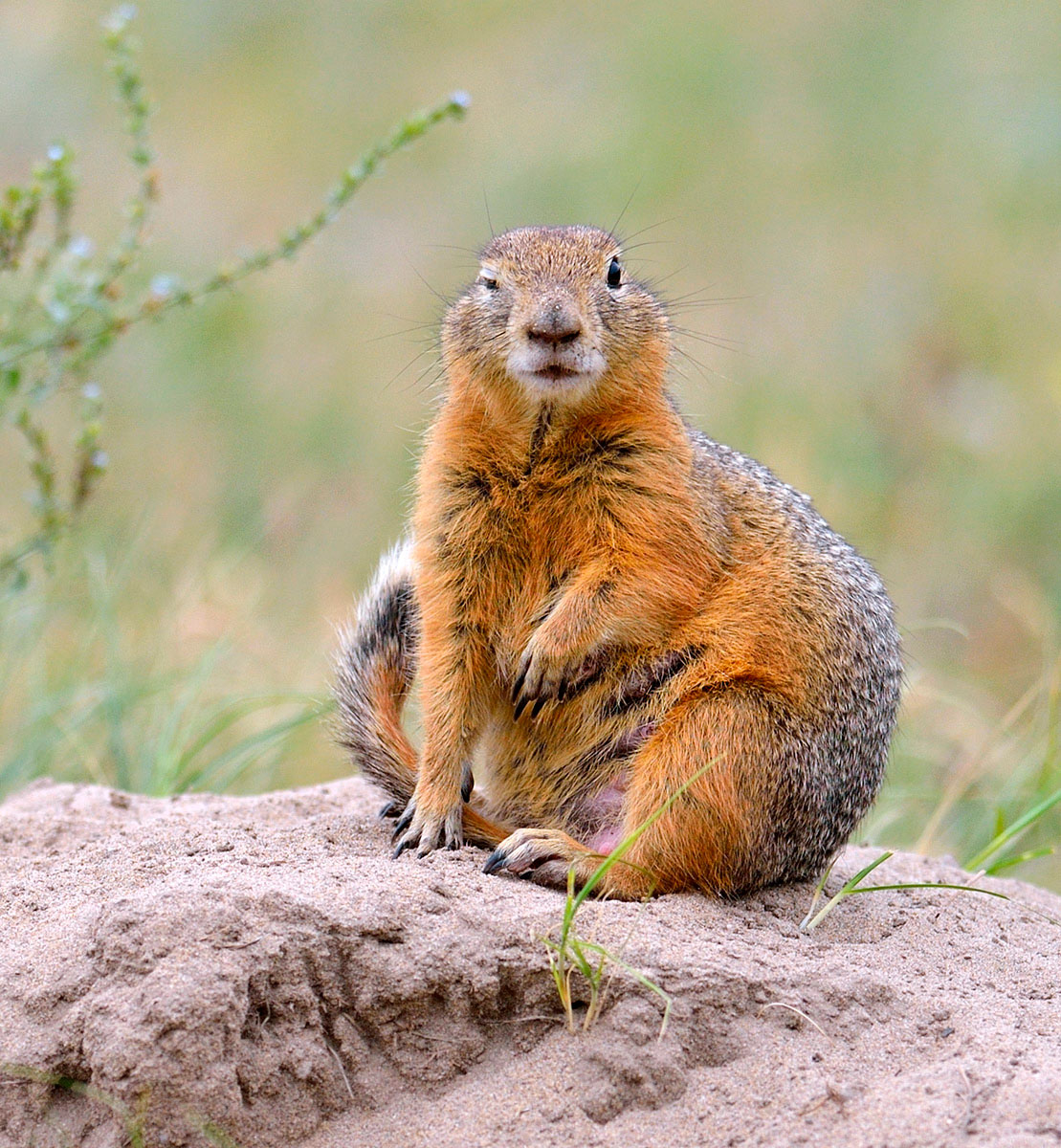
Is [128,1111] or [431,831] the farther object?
[431,831]

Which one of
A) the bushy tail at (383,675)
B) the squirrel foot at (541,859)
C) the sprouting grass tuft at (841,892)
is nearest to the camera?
the sprouting grass tuft at (841,892)

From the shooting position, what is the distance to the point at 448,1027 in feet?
11.8

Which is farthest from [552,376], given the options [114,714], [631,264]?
[631,264]

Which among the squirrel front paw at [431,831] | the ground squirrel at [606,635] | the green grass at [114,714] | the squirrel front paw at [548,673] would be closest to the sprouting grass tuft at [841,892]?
the ground squirrel at [606,635]

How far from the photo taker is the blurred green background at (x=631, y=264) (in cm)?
788

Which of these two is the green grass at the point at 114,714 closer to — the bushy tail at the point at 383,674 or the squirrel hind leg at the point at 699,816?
the bushy tail at the point at 383,674

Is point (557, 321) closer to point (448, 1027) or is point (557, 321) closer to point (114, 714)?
point (448, 1027)

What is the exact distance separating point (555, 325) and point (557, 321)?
0.01 metres

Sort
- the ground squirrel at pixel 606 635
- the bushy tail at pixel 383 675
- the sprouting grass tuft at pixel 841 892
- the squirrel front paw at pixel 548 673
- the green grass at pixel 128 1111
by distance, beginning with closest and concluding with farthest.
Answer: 1. the green grass at pixel 128 1111
2. the sprouting grass tuft at pixel 841 892
3. the ground squirrel at pixel 606 635
4. the squirrel front paw at pixel 548 673
5. the bushy tail at pixel 383 675

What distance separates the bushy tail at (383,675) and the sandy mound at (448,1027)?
3.25ft

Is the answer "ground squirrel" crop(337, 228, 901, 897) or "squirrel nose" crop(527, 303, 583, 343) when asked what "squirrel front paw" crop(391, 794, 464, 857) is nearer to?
"ground squirrel" crop(337, 228, 901, 897)

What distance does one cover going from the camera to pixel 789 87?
16.5 m

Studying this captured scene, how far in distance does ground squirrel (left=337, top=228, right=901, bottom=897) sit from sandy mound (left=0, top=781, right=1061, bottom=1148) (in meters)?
0.48

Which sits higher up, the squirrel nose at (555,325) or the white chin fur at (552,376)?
the squirrel nose at (555,325)
